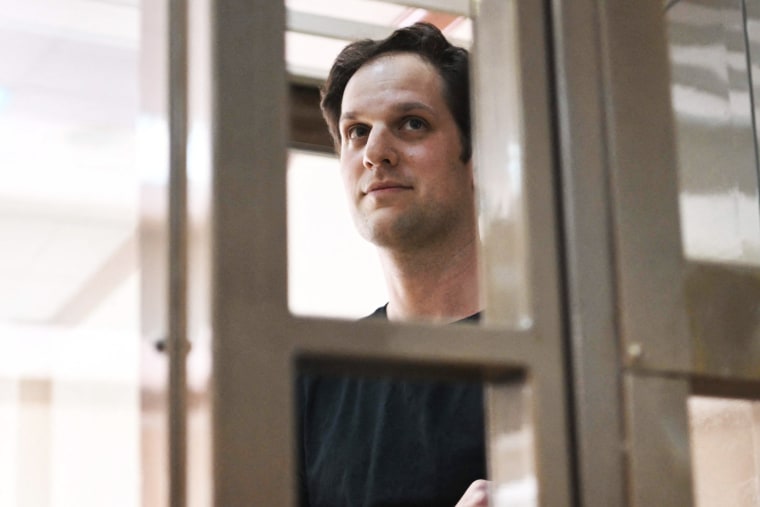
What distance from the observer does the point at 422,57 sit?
1.53 metres

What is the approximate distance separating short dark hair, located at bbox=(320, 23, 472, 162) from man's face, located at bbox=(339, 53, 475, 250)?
0.06 feet

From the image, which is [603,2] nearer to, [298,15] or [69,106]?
[298,15]

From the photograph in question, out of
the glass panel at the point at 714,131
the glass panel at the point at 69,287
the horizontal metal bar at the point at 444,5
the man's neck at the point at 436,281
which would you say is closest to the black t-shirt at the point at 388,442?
the man's neck at the point at 436,281

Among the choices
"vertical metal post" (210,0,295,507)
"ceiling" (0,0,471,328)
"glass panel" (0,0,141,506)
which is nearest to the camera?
"vertical metal post" (210,0,295,507)

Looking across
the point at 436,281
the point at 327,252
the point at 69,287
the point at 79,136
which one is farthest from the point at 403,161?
the point at 69,287

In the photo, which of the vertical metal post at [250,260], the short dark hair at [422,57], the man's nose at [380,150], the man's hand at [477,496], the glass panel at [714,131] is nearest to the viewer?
the vertical metal post at [250,260]

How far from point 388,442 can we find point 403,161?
319 millimetres

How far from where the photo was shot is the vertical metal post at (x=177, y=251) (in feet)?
1.49

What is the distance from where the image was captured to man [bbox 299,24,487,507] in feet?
4.24

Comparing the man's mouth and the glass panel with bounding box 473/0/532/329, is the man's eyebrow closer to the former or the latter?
the man's mouth

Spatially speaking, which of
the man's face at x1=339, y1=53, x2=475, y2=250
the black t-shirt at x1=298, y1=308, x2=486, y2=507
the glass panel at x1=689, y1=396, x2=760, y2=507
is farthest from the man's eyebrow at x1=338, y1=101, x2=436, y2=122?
the glass panel at x1=689, y1=396, x2=760, y2=507

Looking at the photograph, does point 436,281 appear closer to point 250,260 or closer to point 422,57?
point 422,57

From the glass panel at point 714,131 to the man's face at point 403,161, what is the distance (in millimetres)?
780

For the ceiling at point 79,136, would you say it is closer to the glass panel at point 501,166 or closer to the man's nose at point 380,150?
the man's nose at point 380,150
